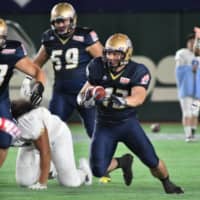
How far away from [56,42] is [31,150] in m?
1.30

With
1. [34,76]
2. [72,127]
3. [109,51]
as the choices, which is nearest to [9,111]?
[34,76]

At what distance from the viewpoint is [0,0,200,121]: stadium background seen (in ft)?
49.3

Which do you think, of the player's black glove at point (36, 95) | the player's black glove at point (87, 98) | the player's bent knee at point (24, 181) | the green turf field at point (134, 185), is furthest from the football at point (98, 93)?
the player's bent knee at point (24, 181)

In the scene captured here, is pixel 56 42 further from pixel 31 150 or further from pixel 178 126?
pixel 178 126

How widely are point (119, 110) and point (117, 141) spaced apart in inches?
10.0

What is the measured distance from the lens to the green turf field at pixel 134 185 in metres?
7.37

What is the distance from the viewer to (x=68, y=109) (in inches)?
349

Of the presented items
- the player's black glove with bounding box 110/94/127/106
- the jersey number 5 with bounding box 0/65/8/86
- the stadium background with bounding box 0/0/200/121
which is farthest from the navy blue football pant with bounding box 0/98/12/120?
the stadium background with bounding box 0/0/200/121

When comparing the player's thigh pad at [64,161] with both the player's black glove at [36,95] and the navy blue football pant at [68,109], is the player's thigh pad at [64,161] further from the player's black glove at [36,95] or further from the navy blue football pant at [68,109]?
the navy blue football pant at [68,109]

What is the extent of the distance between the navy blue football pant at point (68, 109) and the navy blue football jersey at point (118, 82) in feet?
3.60

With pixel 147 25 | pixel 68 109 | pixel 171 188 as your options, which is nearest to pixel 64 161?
pixel 171 188

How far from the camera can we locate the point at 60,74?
29.4 ft

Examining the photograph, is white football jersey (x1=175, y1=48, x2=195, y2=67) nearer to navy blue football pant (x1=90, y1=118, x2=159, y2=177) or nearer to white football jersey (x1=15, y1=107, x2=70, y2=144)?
white football jersey (x1=15, y1=107, x2=70, y2=144)

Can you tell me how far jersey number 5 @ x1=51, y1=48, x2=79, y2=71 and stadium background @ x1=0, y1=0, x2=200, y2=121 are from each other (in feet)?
19.4
